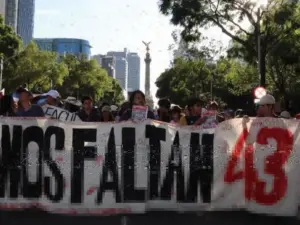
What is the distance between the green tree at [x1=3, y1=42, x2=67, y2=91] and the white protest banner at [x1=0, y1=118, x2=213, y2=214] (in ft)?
155

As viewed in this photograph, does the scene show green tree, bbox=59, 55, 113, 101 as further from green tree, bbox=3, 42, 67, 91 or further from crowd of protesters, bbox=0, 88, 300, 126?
crowd of protesters, bbox=0, 88, 300, 126

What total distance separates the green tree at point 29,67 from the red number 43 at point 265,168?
47.8 metres

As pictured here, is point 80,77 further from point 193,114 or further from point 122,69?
point 122,69

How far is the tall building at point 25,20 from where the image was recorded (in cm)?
11112

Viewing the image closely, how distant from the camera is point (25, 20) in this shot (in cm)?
11506

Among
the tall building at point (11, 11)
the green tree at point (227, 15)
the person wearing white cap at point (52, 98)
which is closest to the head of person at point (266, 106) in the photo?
the person wearing white cap at point (52, 98)

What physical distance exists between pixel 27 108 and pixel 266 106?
295cm

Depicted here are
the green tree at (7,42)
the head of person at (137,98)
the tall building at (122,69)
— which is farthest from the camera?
the tall building at (122,69)

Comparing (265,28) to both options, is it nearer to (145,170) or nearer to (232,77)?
(232,77)

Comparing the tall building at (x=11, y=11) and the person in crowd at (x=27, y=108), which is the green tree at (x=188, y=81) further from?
the person in crowd at (x=27, y=108)

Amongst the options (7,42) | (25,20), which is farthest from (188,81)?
(25,20)

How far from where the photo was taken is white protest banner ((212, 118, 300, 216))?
6.14 metres

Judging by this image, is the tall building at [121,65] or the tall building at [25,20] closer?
the tall building at [25,20]

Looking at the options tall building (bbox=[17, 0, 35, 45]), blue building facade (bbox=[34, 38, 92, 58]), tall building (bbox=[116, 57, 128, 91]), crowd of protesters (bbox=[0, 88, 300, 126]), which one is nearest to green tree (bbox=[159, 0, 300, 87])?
crowd of protesters (bbox=[0, 88, 300, 126])
